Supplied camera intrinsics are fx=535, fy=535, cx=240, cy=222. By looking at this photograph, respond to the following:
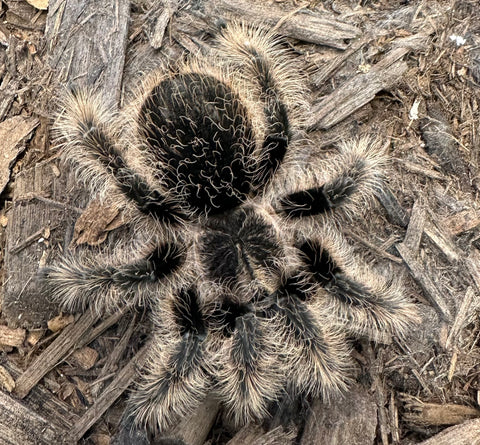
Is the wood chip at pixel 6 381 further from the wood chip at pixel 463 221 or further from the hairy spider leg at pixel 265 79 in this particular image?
the wood chip at pixel 463 221

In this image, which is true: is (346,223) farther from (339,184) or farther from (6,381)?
(6,381)

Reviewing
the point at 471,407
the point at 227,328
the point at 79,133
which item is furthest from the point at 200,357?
the point at 471,407

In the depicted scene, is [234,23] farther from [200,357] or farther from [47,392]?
[47,392]

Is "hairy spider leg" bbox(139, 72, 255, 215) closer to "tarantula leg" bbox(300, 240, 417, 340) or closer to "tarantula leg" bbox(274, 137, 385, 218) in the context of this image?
"tarantula leg" bbox(274, 137, 385, 218)

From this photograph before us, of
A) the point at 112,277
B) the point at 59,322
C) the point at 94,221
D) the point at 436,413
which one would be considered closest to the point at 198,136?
the point at 112,277

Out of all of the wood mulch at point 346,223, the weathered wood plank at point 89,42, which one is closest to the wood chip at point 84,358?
the wood mulch at point 346,223
